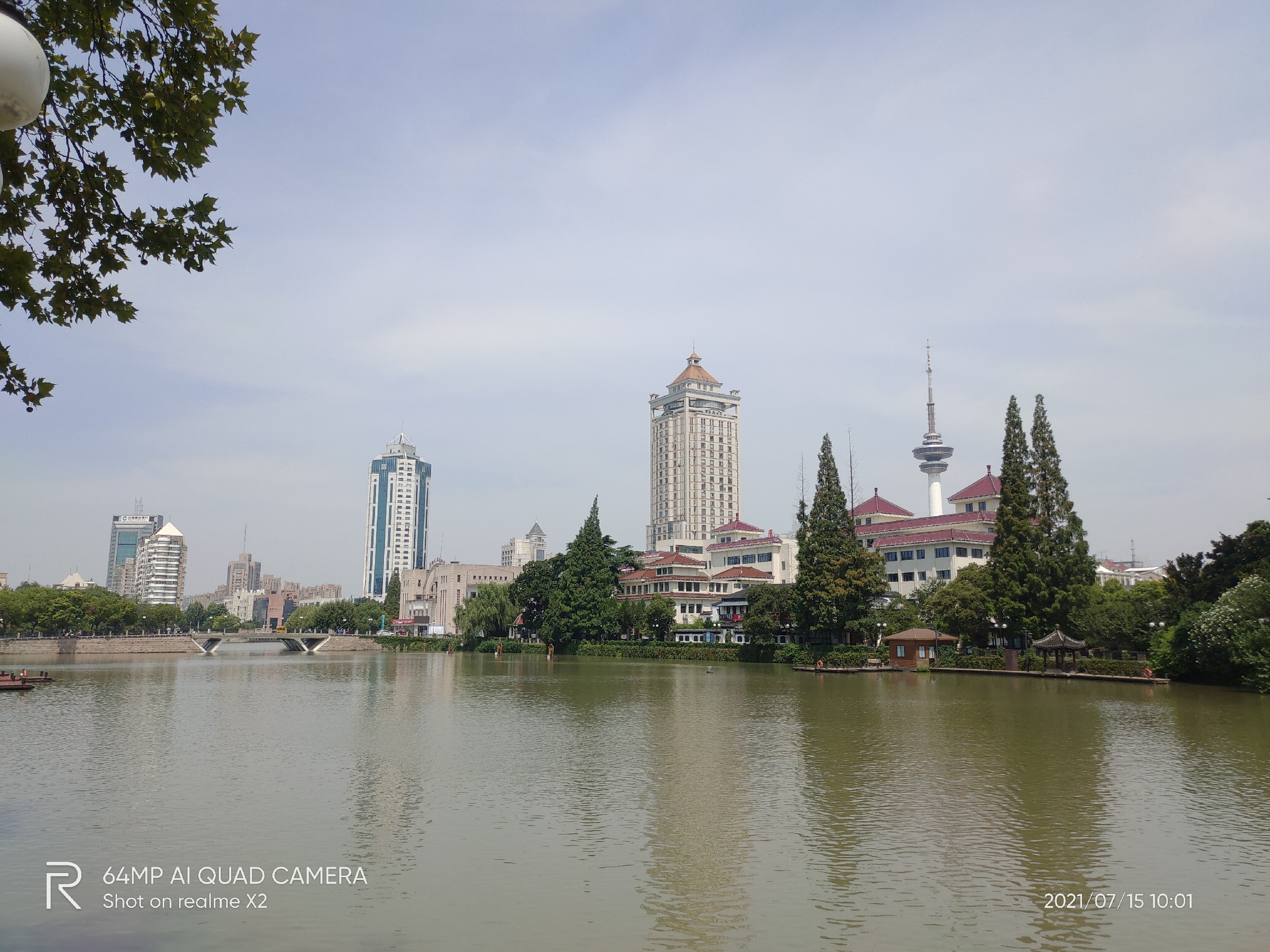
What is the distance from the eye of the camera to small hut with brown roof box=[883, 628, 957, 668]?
59.8 m

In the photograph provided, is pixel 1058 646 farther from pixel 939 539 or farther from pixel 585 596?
pixel 585 596

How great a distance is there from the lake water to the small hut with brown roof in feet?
90.9

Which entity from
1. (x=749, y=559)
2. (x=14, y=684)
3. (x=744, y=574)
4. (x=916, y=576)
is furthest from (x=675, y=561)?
(x=14, y=684)

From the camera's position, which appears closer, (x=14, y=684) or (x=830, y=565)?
(x=14, y=684)

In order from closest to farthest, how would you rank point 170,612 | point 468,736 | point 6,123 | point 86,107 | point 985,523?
point 6,123, point 86,107, point 468,736, point 985,523, point 170,612

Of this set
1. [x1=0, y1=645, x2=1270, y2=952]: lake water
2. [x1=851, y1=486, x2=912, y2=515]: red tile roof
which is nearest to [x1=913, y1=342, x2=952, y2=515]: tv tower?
[x1=851, y1=486, x2=912, y2=515]: red tile roof

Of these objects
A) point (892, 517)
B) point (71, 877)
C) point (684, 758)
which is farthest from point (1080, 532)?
point (71, 877)

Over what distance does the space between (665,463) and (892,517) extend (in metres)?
97.8

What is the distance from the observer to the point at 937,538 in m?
81.1

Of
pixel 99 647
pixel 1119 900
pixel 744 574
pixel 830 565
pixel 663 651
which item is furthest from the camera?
pixel 99 647

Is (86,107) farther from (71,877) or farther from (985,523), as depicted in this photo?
(985,523)

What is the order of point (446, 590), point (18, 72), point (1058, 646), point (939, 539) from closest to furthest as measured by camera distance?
point (18, 72) → point (1058, 646) → point (939, 539) → point (446, 590)

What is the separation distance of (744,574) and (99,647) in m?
79.1

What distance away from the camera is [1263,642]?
39.0m
